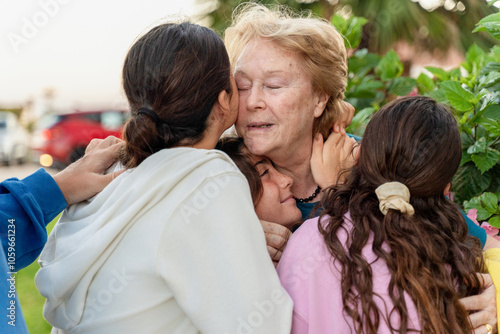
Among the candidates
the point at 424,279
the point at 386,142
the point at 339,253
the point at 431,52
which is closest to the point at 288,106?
the point at 386,142

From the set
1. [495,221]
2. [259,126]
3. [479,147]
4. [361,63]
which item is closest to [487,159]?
[479,147]

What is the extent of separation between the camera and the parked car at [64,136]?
12.6 metres

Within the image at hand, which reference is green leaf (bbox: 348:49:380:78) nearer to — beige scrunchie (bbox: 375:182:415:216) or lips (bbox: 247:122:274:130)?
lips (bbox: 247:122:274:130)

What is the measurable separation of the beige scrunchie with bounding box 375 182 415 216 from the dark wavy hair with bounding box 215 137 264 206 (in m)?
0.57

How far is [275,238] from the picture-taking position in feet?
6.62

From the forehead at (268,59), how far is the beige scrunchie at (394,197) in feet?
2.46

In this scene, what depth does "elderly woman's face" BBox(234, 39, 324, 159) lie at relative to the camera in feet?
7.21

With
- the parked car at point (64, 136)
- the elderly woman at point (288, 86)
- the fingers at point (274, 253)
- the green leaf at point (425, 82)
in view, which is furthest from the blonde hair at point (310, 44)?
the parked car at point (64, 136)

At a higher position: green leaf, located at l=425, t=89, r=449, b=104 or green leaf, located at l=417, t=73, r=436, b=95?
green leaf, located at l=425, t=89, r=449, b=104

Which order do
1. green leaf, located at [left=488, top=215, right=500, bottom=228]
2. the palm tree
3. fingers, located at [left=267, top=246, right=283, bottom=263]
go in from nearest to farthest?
fingers, located at [left=267, top=246, right=283, bottom=263]
green leaf, located at [left=488, top=215, right=500, bottom=228]
the palm tree

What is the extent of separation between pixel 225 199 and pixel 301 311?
44cm

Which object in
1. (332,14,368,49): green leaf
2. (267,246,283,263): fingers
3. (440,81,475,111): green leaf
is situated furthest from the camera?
(332,14,368,49): green leaf

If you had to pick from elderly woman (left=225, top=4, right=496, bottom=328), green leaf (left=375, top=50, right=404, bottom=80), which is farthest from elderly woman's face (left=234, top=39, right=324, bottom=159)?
green leaf (left=375, top=50, right=404, bottom=80)

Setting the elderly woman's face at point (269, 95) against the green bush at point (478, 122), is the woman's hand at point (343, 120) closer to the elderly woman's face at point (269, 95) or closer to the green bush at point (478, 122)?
the elderly woman's face at point (269, 95)
